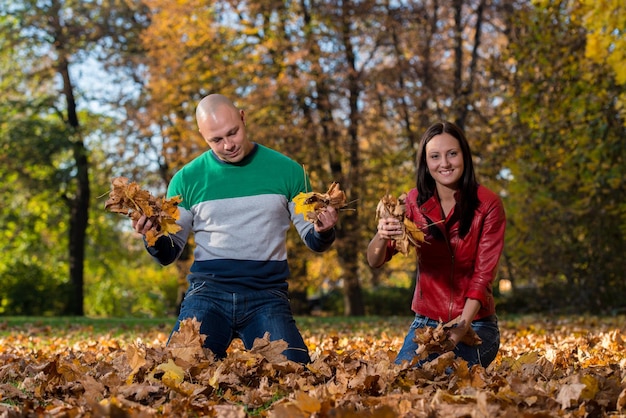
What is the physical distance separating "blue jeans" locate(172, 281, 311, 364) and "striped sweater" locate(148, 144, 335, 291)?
7 centimetres

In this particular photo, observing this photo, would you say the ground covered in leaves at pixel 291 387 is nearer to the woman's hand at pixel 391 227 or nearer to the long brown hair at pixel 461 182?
the woman's hand at pixel 391 227

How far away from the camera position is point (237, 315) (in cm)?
504

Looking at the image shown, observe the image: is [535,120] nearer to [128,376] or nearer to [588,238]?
[588,238]

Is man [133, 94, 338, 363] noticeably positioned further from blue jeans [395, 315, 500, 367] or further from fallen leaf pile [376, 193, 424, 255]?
blue jeans [395, 315, 500, 367]

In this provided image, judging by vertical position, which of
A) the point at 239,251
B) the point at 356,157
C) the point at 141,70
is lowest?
the point at 239,251

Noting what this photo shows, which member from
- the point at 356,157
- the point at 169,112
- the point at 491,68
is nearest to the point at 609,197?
the point at 491,68

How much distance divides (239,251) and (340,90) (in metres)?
13.7

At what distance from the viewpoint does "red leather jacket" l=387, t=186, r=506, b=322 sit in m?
4.85

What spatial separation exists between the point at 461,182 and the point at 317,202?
93 cm

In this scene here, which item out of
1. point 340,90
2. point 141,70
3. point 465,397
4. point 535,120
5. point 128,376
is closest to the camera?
point 465,397

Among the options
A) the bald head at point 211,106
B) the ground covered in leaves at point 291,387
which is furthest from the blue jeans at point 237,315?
the bald head at point 211,106

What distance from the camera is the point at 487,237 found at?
485 centimetres

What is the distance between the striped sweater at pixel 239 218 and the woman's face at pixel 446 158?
2.66 feet

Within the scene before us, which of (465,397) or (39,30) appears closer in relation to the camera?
(465,397)
